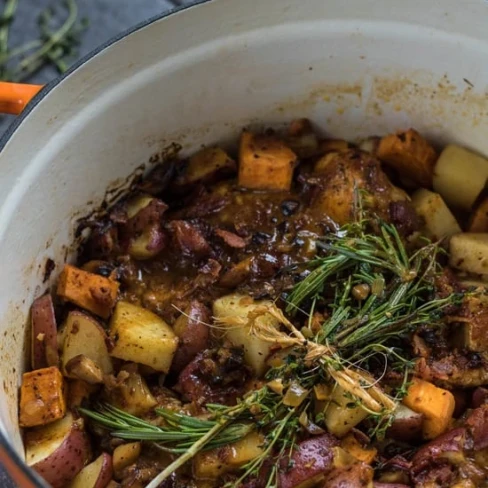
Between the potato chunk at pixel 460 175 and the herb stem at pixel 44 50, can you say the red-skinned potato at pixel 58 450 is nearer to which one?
the potato chunk at pixel 460 175

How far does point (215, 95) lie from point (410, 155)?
0.49 m

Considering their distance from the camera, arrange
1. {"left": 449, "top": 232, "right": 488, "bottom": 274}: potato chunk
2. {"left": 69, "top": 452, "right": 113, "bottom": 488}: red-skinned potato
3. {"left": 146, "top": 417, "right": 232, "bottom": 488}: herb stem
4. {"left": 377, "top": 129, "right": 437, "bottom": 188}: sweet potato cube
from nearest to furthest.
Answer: {"left": 146, "top": 417, "right": 232, "bottom": 488}: herb stem
{"left": 69, "top": 452, "right": 113, "bottom": 488}: red-skinned potato
{"left": 449, "top": 232, "right": 488, "bottom": 274}: potato chunk
{"left": 377, "top": 129, "right": 437, "bottom": 188}: sweet potato cube

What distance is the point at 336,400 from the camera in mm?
1565

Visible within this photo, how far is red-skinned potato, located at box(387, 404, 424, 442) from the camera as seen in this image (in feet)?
5.19

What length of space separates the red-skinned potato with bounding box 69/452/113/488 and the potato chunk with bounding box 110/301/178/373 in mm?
207

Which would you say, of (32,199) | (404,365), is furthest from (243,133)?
(404,365)

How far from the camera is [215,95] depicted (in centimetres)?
187

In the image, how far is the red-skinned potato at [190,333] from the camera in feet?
5.43

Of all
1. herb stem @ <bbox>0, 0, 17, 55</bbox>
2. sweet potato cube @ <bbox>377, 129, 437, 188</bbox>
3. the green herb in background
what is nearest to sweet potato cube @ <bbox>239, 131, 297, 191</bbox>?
sweet potato cube @ <bbox>377, 129, 437, 188</bbox>

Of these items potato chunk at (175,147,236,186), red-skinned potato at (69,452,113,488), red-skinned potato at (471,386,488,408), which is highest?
potato chunk at (175,147,236,186)

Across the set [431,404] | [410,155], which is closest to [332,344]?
[431,404]

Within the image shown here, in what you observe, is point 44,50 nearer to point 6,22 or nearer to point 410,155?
point 6,22

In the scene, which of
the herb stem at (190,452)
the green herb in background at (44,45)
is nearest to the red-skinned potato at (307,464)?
the herb stem at (190,452)

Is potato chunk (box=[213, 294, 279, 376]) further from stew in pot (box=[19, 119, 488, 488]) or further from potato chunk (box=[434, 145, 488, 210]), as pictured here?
potato chunk (box=[434, 145, 488, 210])
